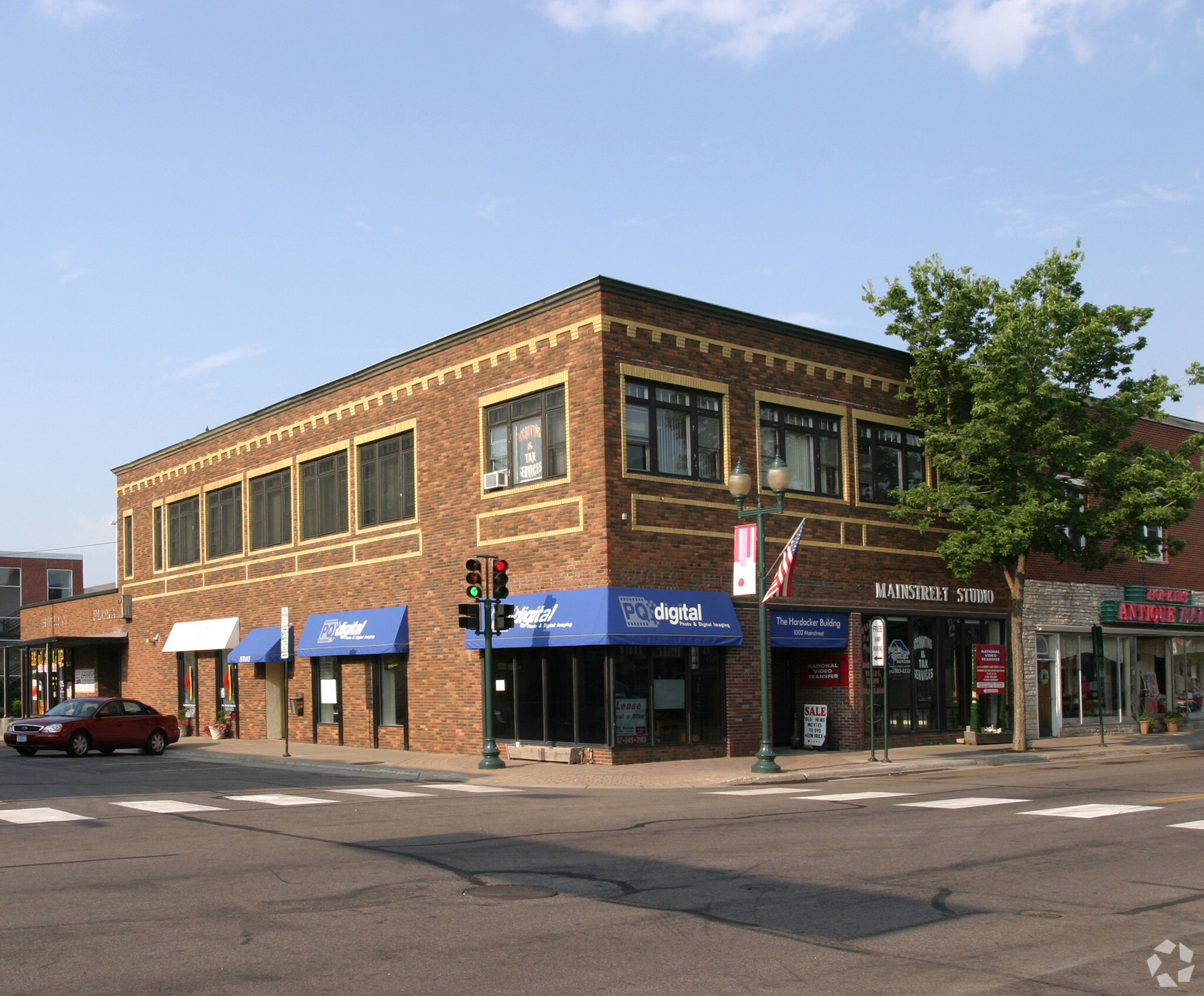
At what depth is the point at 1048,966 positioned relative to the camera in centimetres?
722

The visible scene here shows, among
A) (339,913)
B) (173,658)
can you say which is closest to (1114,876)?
(339,913)

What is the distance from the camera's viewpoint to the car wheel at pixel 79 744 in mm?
29219

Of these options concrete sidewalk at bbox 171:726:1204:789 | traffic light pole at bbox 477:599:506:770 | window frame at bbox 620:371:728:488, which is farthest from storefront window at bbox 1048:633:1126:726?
traffic light pole at bbox 477:599:506:770

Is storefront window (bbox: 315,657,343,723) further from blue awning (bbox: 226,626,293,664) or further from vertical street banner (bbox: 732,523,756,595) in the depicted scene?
vertical street banner (bbox: 732,523,756,595)

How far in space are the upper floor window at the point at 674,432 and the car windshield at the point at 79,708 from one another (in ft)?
49.7

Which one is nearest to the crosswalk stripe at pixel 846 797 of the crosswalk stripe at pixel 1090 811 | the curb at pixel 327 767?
the crosswalk stripe at pixel 1090 811

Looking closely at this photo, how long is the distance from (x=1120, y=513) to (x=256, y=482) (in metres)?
23.2

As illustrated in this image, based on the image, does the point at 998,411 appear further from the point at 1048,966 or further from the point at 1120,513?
the point at 1048,966

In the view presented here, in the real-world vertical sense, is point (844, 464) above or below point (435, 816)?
above

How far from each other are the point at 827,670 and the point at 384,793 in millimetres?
11775

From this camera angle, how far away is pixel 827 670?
27250 millimetres

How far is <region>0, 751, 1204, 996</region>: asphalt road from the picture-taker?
708 centimetres

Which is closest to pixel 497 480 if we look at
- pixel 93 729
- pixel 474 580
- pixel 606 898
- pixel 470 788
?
pixel 474 580

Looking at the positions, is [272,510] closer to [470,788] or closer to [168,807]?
[470,788]
